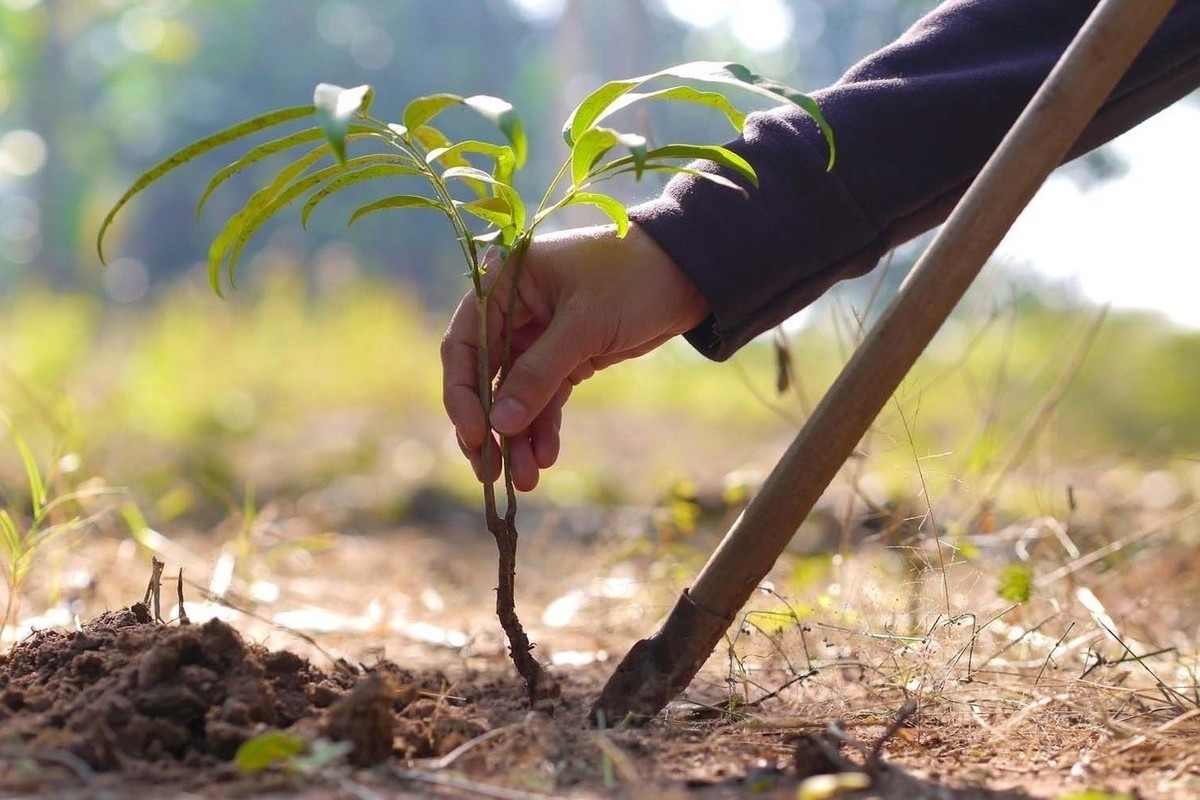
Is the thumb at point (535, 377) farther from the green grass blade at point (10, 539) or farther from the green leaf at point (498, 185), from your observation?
the green grass blade at point (10, 539)

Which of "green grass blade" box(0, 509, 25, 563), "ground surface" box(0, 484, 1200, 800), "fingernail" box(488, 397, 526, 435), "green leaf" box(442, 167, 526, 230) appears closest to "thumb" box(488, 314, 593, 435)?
"fingernail" box(488, 397, 526, 435)

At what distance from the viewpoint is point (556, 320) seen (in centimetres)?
149

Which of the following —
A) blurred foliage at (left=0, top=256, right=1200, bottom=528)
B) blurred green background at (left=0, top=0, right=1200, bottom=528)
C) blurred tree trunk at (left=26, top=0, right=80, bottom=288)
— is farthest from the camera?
blurred tree trunk at (left=26, top=0, right=80, bottom=288)

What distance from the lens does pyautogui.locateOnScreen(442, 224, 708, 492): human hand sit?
146cm

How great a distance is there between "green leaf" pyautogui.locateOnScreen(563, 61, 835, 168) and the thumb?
26 cm

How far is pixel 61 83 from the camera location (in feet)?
72.6

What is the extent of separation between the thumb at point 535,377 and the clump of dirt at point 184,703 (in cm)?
36

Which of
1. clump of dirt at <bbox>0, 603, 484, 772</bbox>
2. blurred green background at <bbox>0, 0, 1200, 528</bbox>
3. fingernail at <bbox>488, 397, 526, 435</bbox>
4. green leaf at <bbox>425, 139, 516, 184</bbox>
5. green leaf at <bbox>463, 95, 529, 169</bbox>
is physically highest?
blurred green background at <bbox>0, 0, 1200, 528</bbox>

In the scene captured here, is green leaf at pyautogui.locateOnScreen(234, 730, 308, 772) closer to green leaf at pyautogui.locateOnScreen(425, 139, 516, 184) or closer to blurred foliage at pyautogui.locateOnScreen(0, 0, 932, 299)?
green leaf at pyautogui.locateOnScreen(425, 139, 516, 184)

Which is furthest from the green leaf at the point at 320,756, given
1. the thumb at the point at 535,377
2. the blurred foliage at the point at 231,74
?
the blurred foliage at the point at 231,74

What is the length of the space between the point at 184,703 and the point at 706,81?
89 centimetres

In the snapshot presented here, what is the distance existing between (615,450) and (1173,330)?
5597 millimetres

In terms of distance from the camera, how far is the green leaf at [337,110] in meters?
0.96

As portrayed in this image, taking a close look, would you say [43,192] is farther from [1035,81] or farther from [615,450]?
[1035,81]
